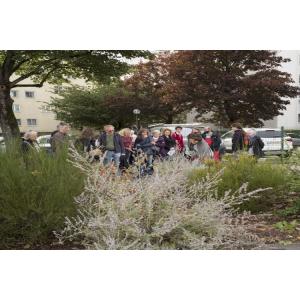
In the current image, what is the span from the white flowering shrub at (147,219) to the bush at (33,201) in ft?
0.50

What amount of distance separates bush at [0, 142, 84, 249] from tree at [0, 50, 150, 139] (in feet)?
32.4

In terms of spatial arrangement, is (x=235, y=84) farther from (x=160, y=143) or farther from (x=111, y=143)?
(x=111, y=143)

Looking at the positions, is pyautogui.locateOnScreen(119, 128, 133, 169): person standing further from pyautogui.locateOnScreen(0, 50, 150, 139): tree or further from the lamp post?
the lamp post

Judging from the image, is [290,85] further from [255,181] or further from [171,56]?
[255,181]

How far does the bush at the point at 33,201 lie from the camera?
4898 mm

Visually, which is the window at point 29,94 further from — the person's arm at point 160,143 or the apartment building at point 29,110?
the person's arm at point 160,143

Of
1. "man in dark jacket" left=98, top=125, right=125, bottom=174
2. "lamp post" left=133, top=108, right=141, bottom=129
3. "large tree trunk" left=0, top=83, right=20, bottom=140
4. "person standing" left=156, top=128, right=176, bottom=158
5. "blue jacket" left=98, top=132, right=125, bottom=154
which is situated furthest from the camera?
"lamp post" left=133, top=108, right=141, bottom=129

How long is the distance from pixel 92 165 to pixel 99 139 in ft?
20.0

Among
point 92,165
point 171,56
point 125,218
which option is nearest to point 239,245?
point 125,218

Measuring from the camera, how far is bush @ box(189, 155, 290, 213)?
6.85 meters

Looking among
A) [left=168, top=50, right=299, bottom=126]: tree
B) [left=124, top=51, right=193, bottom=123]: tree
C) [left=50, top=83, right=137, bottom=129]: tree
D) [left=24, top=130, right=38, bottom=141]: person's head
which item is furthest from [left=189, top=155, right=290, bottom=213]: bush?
[left=50, top=83, right=137, bottom=129]: tree

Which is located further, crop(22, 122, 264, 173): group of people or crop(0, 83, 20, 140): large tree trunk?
crop(0, 83, 20, 140): large tree trunk

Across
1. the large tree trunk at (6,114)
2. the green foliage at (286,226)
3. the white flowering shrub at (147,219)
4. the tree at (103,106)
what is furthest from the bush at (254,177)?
the tree at (103,106)

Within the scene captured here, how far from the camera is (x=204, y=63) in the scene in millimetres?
29656
